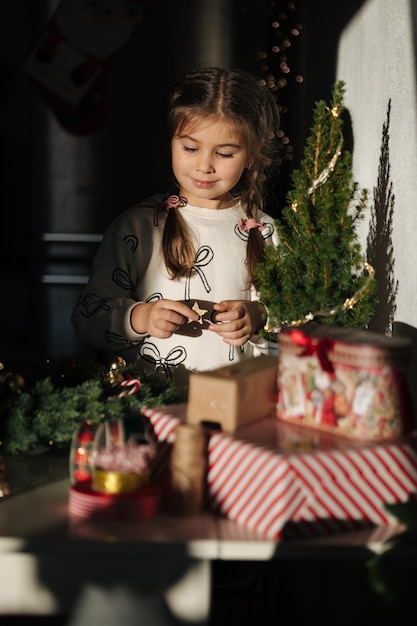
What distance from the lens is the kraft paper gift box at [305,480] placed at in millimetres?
1309

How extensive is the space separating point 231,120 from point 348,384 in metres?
0.79

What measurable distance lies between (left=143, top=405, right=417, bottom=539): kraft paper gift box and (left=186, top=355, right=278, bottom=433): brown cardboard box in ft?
0.10


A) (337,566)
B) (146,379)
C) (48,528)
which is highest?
(146,379)

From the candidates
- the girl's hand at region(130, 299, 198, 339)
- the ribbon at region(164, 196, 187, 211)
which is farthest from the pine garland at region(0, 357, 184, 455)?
the ribbon at region(164, 196, 187, 211)

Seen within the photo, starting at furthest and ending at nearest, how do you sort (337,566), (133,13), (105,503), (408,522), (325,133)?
(133,13) < (325,133) < (337,566) < (105,503) < (408,522)

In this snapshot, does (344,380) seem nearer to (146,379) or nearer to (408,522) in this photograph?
(408,522)

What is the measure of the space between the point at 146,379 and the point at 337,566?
0.54 m

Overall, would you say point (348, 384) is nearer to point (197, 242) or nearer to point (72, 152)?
point (197, 242)

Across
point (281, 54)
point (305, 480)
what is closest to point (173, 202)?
point (305, 480)

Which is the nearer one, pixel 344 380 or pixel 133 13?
pixel 344 380

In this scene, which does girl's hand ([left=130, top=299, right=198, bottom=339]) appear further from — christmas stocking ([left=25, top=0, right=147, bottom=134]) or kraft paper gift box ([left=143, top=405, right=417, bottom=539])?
christmas stocking ([left=25, top=0, right=147, bottom=134])

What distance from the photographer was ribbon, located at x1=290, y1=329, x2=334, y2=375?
55.7 inches

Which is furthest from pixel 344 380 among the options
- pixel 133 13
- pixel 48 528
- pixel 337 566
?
pixel 133 13

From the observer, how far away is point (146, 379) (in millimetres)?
1896
